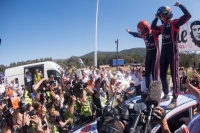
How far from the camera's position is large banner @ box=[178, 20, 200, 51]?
29.3 ft

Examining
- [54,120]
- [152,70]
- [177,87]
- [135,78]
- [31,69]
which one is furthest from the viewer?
[31,69]

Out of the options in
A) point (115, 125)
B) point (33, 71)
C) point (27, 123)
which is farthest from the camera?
point (33, 71)

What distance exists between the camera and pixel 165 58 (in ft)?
11.0

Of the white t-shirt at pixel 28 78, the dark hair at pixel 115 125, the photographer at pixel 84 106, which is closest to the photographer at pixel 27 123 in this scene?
the photographer at pixel 84 106

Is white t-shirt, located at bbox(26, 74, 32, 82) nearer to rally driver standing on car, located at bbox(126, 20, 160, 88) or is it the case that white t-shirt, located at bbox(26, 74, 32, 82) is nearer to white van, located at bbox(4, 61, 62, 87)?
white van, located at bbox(4, 61, 62, 87)

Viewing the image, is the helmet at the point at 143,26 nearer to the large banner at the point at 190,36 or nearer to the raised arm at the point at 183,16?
the raised arm at the point at 183,16

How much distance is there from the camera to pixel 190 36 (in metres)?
9.21

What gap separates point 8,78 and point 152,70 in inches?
517

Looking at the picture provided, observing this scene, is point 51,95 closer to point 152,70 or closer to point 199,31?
point 152,70

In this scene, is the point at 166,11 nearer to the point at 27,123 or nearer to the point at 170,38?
the point at 170,38

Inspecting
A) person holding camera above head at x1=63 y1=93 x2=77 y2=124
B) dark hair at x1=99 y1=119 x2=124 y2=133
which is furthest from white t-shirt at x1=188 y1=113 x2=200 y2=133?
person holding camera above head at x1=63 y1=93 x2=77 y2=124

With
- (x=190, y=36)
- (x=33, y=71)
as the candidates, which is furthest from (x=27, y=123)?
(x=33, y=71)

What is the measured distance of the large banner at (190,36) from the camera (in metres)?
8.95

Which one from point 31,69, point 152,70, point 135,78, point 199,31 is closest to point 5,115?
point 152,70
